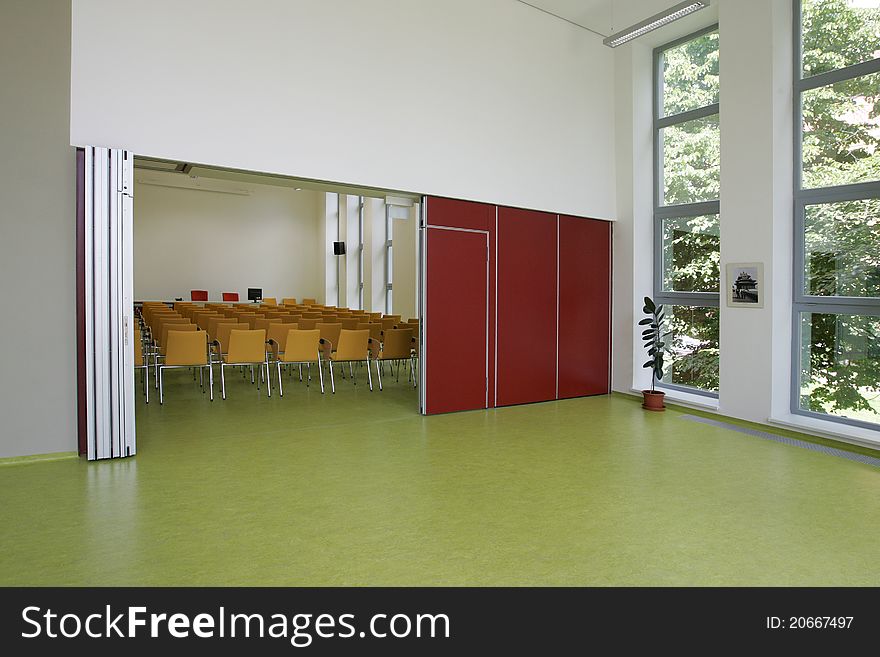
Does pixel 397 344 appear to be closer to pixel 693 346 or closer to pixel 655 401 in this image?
pixel 655 401

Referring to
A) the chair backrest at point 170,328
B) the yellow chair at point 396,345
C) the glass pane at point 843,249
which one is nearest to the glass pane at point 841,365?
the glass pane at point 843,249

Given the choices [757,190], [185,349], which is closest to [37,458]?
[185,349]

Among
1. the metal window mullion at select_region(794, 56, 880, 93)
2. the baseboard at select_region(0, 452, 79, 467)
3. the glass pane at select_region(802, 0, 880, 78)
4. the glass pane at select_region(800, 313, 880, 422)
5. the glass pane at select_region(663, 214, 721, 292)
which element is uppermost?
the glass pane at select_region(802, 0, 880, 78)

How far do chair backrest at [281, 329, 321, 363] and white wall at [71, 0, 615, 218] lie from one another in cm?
254

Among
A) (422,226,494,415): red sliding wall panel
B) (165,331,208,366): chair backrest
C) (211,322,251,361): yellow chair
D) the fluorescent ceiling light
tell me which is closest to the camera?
the fluorescent ceiling light

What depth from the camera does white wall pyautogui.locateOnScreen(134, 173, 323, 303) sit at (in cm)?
1928

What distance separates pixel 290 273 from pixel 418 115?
14968mm

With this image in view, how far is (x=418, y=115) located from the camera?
23.3 feet

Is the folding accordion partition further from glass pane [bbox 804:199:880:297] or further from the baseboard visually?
the baseboard

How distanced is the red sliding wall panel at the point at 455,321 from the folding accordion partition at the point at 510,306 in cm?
1

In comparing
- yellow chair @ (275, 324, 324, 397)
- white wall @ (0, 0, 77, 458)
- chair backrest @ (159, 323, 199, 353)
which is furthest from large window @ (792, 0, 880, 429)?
chair backrest @ (159, 323, 199, 353)
